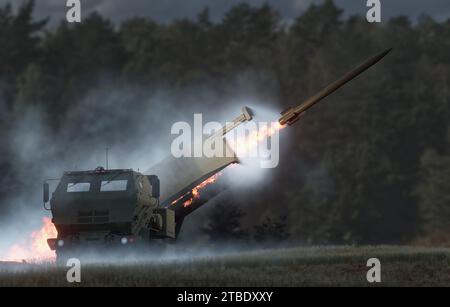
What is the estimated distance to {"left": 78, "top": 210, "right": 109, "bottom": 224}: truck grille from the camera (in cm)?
4216

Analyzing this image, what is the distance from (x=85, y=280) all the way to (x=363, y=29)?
10536 centimetres

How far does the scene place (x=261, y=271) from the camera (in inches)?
1512

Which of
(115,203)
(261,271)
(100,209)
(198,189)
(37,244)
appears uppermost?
(198,189)

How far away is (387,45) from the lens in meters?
127

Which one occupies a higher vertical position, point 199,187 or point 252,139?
point 252,139

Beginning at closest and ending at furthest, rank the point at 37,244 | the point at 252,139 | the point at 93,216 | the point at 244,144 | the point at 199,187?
the point at 93,216
the point at 244,144
the point at 252,139
the point at 199,187
the point at 37,244

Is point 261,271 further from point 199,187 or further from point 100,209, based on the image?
point 199,187

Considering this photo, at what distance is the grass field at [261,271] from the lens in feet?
112

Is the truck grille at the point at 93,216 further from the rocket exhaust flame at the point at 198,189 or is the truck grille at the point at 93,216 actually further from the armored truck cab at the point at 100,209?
the rocket exhaust flame at the point at 198,189

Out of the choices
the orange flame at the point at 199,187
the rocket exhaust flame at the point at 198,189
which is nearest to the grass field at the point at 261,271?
the rocket exhaust flame at the point at 198,189

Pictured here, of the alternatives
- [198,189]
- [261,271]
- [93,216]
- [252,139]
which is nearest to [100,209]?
[93,216]

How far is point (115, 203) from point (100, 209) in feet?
1.81
